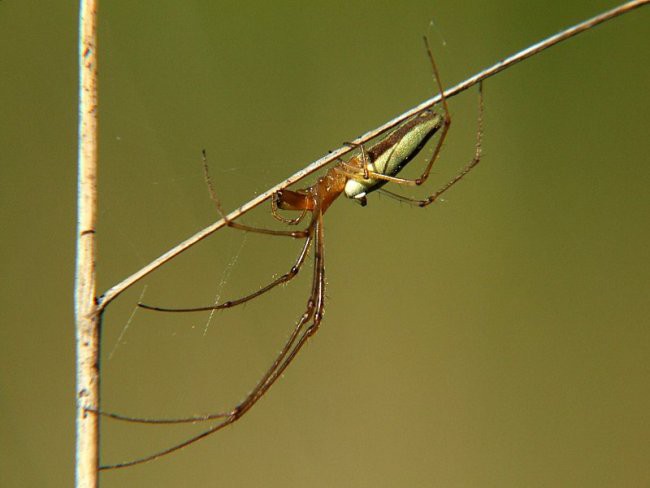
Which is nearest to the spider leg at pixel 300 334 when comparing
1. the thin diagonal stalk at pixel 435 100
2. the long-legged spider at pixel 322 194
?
the long-legged spider at pixel 322 194

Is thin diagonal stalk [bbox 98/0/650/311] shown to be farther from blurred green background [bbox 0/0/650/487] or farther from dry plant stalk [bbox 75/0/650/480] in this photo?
blurred green background [bbox 0/0/650/487]

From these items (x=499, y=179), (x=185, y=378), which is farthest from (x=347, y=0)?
(x=185, y=378)

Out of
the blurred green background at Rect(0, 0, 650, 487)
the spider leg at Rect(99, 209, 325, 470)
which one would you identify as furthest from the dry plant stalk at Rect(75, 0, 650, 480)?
the blurred green background at Rect(0, 0, 650, 487)

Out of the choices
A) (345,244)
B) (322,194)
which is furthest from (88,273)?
(345,244)

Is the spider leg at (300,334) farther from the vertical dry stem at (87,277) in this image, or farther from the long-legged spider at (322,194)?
the vertical dry stem at (87,277)

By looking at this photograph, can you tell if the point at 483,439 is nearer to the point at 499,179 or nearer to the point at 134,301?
the point at 499,179
